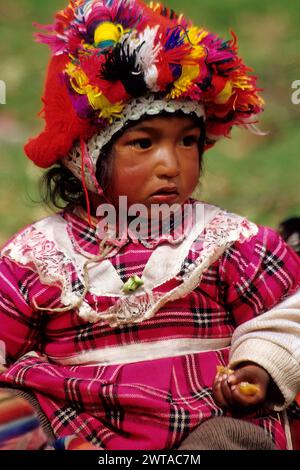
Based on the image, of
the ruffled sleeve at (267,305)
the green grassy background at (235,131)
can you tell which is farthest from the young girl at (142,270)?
the green grassy background at (235,131)

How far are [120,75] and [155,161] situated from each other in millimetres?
188

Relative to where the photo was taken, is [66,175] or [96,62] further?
[66,175]

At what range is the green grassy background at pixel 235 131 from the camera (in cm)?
360

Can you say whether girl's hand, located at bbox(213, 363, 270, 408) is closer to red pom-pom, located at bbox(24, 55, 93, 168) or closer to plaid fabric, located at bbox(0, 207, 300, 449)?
plaid fabric, located at bbox(0, 207, 300, 449)

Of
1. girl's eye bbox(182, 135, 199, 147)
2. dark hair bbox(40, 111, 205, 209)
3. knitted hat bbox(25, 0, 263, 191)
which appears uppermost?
knitted hat bbox(25, 0, 263, 191)

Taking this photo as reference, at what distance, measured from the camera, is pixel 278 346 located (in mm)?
1654

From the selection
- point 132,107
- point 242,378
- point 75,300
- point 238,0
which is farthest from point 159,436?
point 238,0

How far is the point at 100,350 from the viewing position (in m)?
1.76

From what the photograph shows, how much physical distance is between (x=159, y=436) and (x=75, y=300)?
325 mm

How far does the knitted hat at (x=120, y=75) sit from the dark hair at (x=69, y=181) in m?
0.02

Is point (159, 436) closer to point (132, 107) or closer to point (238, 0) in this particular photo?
point (132, 107)

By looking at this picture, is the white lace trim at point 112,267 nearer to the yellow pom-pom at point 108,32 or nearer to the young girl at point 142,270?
the young girl at point 142,270

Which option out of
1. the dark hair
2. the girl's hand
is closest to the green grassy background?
the dark hair

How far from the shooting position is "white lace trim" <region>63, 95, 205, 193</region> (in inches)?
68.0
